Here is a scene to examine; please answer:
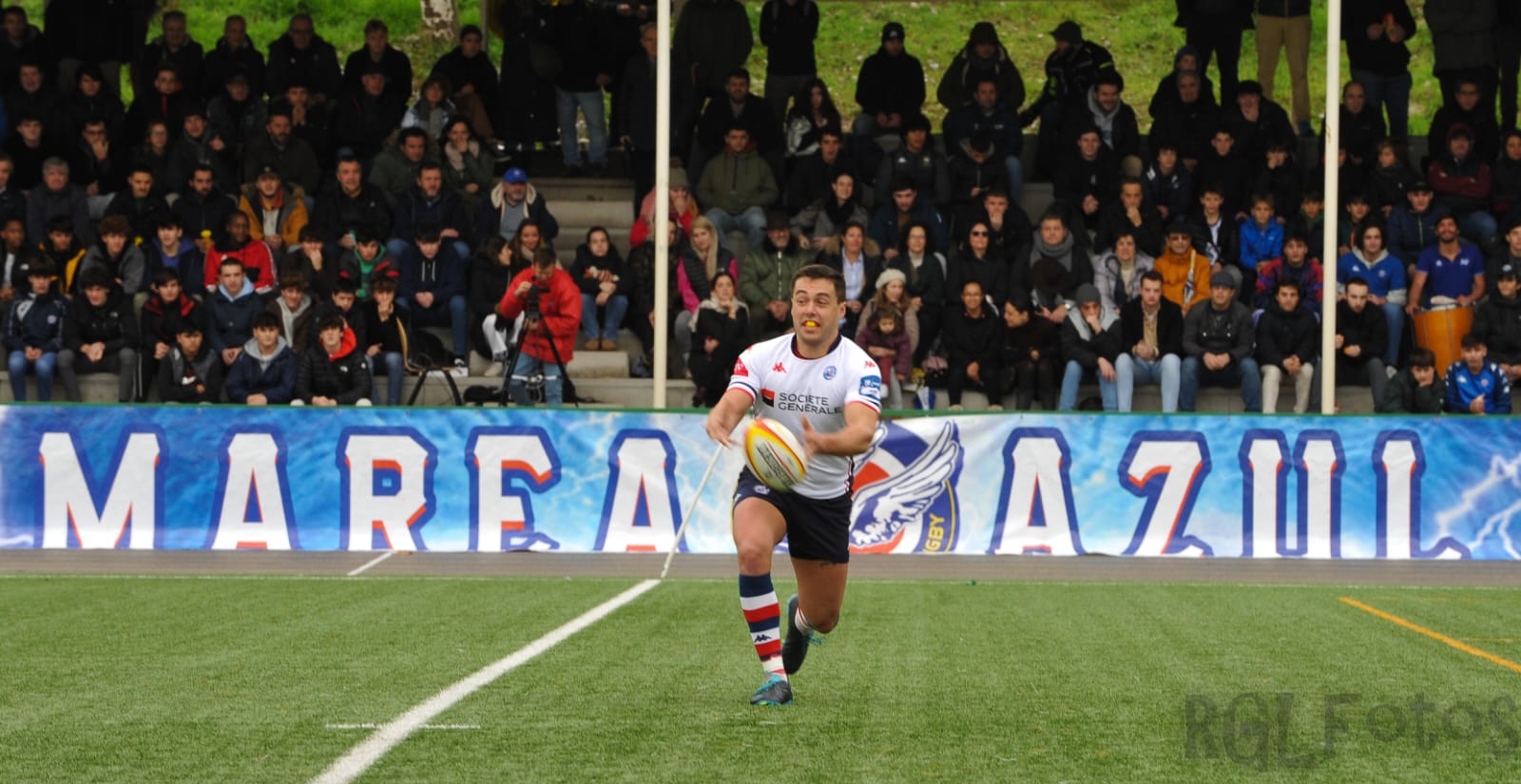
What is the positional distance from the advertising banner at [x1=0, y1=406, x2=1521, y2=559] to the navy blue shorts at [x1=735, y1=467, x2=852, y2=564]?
26.5ft

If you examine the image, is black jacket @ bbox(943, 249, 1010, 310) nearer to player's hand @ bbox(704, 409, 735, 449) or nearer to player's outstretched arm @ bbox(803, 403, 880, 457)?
player's outstretched arm @ bbox(803, 403, 880, 457)

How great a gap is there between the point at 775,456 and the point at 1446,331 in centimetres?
1362

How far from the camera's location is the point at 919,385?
18.6m

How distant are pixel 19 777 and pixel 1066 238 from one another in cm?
1518

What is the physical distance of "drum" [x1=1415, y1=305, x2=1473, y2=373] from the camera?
747 inches

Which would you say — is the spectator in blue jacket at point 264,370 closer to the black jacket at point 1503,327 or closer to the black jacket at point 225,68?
the black jacket at point 225,68

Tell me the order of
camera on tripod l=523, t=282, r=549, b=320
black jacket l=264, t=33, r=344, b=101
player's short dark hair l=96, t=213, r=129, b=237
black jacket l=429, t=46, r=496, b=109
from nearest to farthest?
1. camera on tripod l=523, t=282, r=549, b=320
2. player's short dark hair l=96, t=213, r=129, b=237
3. black jacket l=264, t=33, r=344, b=101
4. black jacket l=429, t=46, r=496, b=109

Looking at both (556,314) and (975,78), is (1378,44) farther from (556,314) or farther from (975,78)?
(556,314)

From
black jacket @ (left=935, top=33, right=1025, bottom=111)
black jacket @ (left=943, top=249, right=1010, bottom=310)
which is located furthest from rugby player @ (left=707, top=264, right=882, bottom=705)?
black jacket @ (left=935, top=33, right=1025, bottom=111)

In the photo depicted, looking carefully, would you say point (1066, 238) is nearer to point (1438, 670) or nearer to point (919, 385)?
point (919, 385)

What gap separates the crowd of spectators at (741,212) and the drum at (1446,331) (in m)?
0.25

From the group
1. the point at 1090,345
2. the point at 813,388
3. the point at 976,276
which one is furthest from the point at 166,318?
the point at 813,388

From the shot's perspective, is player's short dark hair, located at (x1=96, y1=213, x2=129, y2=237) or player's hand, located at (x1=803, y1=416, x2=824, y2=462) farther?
player's short dark hair, located at (x1=96, y1=213, x2=129, y2=237)

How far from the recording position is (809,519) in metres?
7.59
